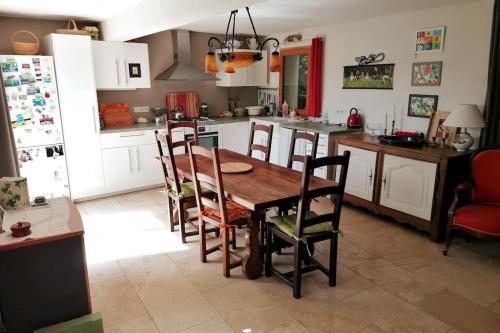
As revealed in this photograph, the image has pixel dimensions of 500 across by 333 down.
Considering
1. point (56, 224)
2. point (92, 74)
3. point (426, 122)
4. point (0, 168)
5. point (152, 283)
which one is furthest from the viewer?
point (92, 74)

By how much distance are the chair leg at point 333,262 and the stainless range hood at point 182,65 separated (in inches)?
136

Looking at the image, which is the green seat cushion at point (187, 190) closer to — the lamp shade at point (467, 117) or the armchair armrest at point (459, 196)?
the armchair armrest at point (459, 196)

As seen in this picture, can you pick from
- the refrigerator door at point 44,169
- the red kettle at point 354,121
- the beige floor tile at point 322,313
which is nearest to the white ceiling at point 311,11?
the red kettle at point 354,121

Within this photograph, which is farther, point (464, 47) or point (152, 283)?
point (464, 47)

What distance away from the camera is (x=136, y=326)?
2266 mm

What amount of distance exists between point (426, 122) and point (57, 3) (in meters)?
4.08

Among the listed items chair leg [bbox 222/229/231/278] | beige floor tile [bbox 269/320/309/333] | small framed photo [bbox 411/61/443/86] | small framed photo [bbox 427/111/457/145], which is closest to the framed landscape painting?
small framed photo [bbox 411/61/443/86]

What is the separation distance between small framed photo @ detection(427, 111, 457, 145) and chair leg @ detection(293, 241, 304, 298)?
2258mm

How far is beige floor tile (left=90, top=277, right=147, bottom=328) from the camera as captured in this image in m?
2.36

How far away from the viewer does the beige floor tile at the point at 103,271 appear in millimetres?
2830

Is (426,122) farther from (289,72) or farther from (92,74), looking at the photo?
(92,74)

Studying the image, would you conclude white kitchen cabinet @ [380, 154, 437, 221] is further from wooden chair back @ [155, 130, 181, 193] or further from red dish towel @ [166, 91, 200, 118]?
red dish towel @ [166, 91, 200, 118]

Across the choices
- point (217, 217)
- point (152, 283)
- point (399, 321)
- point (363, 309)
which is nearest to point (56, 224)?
point (152, 283)

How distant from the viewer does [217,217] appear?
9.50 ft
